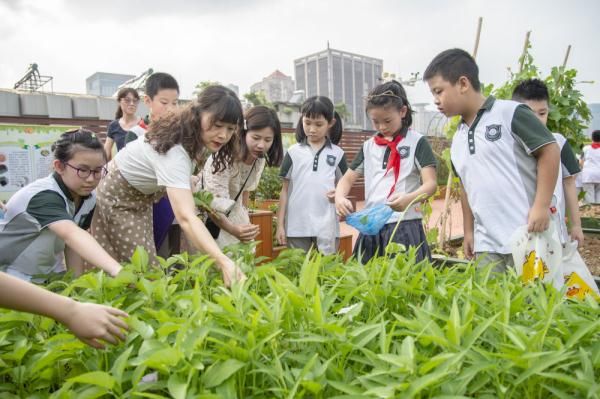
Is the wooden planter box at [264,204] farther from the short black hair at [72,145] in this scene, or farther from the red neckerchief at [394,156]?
the short black hair at [72,145]

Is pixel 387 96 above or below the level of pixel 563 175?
above

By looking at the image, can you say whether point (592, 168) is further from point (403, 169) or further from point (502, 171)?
point (502, 171)

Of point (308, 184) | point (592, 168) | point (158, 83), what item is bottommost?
point (592, 168)

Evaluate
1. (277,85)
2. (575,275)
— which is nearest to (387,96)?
(575,275)

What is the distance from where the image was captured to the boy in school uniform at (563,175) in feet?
8.50

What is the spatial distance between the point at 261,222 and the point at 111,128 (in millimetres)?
1670

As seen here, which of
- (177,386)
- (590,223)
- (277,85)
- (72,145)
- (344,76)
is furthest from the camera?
(277,85)

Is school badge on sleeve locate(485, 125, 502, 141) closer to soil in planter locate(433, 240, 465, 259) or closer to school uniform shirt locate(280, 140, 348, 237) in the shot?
school uniform shirt locate(280, 140, 348, 237)

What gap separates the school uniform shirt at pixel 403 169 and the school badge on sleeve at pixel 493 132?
1.63ft

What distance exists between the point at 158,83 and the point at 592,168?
8.53 m

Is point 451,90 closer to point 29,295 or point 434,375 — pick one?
point 434,375

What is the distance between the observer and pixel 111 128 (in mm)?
4379

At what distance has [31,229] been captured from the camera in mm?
1951

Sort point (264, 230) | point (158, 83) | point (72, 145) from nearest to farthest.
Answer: point (72, 145) < point (158, 83) < point (264, 230)
